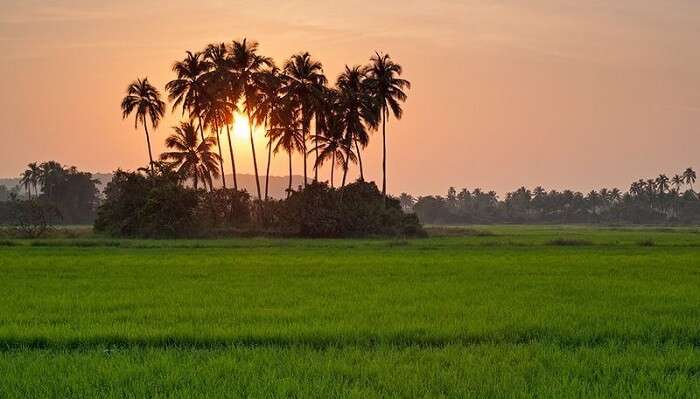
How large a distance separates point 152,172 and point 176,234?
6322 mm

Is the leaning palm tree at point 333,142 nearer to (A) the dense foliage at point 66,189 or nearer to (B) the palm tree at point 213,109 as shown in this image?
(B) the palm tree at point 213,109

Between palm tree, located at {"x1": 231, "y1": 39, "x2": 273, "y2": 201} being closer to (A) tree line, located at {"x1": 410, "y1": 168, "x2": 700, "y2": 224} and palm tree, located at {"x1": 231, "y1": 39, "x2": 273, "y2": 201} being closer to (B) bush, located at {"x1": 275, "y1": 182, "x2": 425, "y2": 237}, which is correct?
(B) bush, located at {"x1": 275, "y1": 182, "x2": 425, "y2": 237}

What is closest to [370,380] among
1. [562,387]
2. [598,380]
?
[562,387]

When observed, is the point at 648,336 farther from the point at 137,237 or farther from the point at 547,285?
the point at 137,237

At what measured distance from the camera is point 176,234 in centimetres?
4981

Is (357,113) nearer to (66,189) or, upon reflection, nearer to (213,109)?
(213,109)

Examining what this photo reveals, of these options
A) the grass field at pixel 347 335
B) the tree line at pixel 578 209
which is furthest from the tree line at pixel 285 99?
the tree line at pixel 578 209

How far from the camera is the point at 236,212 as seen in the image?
56156 millimetres

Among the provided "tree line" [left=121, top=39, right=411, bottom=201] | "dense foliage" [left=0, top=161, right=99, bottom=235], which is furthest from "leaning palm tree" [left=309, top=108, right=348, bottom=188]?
"dense foliage" [left=0, top=161, right=99, bottom=235]

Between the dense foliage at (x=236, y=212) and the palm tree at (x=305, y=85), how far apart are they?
16.8 feet

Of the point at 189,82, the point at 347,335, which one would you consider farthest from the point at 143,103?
the point at 347,335

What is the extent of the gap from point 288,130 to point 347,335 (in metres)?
48.5

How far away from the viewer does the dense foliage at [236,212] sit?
49938 mm

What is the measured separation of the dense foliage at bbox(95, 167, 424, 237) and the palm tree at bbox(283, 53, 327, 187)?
5.11 meters
